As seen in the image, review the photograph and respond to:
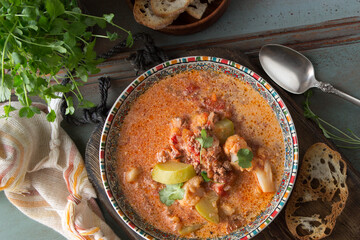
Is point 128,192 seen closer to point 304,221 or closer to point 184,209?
point 184,209

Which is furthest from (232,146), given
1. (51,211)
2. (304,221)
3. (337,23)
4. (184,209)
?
(51,211)

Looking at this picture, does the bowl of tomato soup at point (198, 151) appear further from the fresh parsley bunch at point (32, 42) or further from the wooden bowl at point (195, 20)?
the fresh parsley bunch at point (32, 42)

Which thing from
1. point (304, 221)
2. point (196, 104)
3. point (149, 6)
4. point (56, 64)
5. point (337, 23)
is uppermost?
point (149, 6)

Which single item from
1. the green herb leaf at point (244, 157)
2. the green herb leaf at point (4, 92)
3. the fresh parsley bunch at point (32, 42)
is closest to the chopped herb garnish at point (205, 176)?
the green herb leaf at point (244, 157)

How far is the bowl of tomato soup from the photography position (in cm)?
296

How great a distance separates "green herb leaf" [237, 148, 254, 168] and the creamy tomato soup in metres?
0.01

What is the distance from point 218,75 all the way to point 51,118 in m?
1.43

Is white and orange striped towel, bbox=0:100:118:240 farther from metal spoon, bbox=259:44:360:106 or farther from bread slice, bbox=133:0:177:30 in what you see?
metal spoon, bbox=259:44:360:106

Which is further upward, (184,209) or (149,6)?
(149,6)

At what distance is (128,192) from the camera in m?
3.17

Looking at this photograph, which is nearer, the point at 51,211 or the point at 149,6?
the point at 149,6

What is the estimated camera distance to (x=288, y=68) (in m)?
3.19

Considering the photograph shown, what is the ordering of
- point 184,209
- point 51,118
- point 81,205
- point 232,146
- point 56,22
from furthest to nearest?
point 81,205
point 184,209
point 232,146
point 51,118
point 56,22

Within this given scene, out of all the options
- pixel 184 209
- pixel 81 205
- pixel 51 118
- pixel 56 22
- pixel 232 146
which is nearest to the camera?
pixel 56 22
